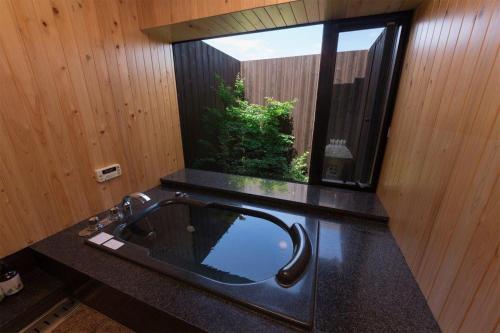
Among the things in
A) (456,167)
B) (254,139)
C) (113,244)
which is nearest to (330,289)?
(456,167)

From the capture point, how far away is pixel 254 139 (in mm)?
3289

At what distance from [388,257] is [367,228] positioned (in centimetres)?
26

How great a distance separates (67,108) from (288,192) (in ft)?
5.41

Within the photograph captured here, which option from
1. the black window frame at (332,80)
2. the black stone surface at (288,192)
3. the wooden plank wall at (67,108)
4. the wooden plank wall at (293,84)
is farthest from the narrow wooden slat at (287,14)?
the wooden plank wall at (293,84)

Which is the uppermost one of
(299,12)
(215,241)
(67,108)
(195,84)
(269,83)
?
(299,12)

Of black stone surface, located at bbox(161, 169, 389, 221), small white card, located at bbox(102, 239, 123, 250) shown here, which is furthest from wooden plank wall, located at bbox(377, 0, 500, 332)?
small white card, located at bbox(102, 239, 123, 250)

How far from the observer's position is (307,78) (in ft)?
11.0

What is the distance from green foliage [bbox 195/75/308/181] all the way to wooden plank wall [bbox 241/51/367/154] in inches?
8.5

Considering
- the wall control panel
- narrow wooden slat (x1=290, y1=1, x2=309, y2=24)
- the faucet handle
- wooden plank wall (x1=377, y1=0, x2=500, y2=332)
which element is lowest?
the faucet handle

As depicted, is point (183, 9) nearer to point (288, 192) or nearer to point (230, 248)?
point (288, 192)

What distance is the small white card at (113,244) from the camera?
116cm

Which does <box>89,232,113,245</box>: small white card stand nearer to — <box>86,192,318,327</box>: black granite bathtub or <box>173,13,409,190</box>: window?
<box>86,192,318,327</box>: black granite bathtub

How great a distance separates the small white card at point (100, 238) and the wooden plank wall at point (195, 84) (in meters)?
1.24

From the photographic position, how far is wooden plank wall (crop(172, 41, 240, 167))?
91.1 inches
